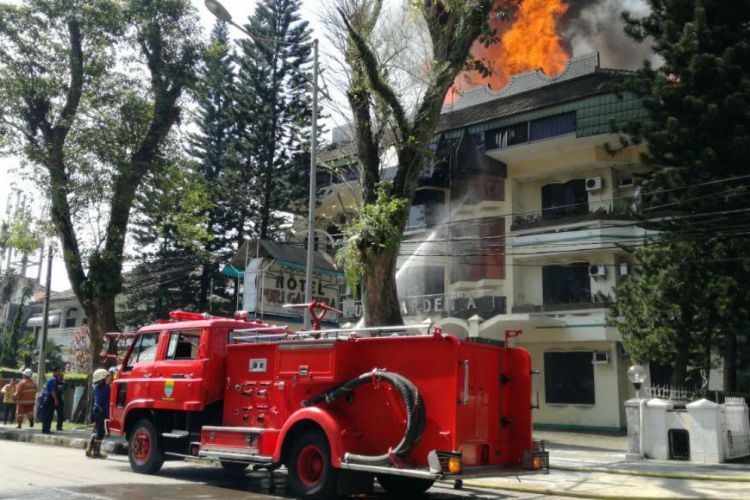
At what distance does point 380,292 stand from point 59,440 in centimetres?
959

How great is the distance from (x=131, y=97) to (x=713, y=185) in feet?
55.5

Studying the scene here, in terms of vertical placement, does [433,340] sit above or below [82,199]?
below

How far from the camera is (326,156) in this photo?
33.7 m

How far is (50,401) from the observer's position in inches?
709

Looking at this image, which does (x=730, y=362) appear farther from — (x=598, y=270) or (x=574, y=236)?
(x=574, y=236)

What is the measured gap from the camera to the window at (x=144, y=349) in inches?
448

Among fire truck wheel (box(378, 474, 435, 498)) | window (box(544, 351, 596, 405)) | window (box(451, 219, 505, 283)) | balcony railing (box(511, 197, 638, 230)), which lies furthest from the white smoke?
fire truck wheel (box(378, 474, 435, 498))

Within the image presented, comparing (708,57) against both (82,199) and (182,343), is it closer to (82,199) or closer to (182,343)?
(182,343)

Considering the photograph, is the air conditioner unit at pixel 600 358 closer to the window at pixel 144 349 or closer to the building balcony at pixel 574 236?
the building balcony at pixel 574 236

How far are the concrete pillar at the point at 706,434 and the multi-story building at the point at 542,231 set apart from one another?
28.8 feet

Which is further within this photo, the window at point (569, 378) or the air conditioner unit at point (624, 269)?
the window at point (569, 378)

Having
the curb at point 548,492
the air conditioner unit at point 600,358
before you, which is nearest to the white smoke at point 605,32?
the air conditioner unit at point 600,358

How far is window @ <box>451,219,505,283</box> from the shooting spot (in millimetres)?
27109

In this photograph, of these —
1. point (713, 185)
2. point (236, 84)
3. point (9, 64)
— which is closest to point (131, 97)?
point (9, 64)
